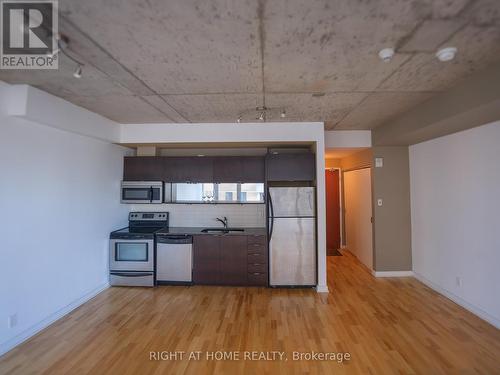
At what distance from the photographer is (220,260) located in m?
4.20

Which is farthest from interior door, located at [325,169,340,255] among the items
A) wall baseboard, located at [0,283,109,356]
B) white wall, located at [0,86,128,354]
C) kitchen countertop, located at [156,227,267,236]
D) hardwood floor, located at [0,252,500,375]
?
wall baseboard, located at [0,283,109,356]

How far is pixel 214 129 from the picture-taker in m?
4.20

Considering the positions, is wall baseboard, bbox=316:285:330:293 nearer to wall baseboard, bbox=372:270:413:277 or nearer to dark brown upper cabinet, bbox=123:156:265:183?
wall baseboard, bbox=372:270:413:277

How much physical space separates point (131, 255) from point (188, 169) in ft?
5.68

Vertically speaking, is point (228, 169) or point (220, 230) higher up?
point (228, 169)

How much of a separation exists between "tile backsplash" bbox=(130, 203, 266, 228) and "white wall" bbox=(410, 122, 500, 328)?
2761 millimetres

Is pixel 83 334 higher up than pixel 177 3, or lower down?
lower down

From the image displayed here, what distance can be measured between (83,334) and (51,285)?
762 mm

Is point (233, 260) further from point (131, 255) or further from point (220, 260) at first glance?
point (131, 255)

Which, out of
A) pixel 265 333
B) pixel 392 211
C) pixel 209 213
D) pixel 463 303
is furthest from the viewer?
pixel 209 213

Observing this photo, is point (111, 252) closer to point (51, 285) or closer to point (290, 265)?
point (51, 285)

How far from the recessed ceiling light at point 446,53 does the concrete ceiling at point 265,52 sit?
5 cm

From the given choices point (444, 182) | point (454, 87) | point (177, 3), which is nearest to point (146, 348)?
point (177, 3)

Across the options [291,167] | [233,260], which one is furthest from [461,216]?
[233,260]
